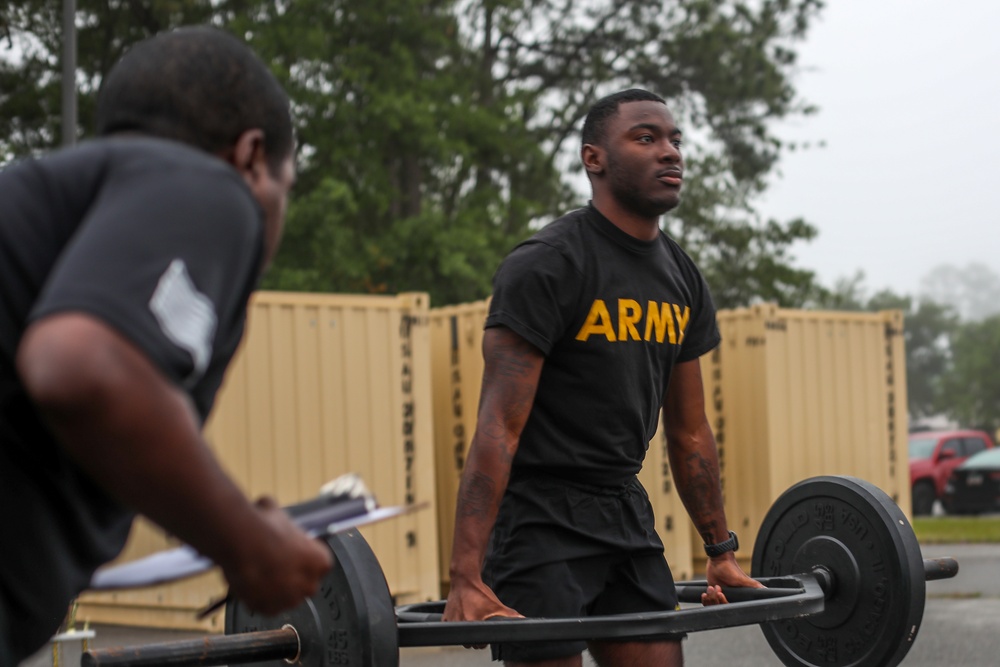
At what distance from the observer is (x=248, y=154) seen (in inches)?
62.4

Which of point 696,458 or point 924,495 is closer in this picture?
point 696,458

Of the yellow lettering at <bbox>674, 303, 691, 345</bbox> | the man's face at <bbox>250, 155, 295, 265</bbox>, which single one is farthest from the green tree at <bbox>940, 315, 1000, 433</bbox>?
the man's face at <bbox>250, 155, 295, 265</bbox>

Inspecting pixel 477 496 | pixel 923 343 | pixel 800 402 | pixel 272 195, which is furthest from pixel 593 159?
pixel 923 343

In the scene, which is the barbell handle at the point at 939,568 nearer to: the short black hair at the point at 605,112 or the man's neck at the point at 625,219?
the man's neck at the point at 625,219

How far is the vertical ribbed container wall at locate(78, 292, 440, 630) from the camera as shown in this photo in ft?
29.0

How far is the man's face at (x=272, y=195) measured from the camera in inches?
62.7

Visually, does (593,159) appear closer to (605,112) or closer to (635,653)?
(605,112)

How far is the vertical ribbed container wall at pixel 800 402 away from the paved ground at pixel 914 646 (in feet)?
4.89

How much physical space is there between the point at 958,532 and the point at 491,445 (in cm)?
1553

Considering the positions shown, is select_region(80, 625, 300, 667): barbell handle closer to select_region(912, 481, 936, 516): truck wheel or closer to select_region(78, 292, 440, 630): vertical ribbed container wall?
select_region(78, 292, 440, 630): vertical ribbed container wall

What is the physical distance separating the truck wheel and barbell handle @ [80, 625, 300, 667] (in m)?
23.0

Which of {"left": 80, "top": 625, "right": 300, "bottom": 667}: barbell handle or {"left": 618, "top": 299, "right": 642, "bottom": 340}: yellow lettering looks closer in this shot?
{"left": 80, "top": 625, "right": 300, "bottom": 667}: barbell handle

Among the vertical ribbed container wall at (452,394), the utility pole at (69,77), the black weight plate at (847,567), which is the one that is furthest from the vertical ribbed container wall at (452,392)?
the black weight plate at (847,567)

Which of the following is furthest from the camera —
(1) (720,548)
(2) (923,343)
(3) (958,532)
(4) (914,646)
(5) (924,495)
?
(2) (923,343)
